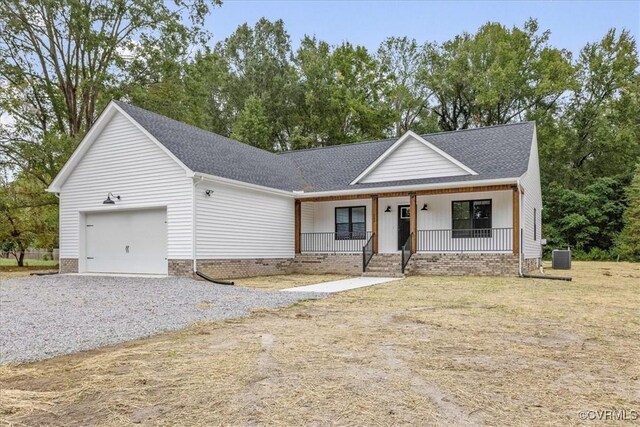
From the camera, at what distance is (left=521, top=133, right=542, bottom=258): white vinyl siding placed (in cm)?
1628

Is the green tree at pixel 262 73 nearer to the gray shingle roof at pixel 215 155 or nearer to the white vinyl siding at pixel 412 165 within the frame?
the gray shingle roof at pixel 215 155

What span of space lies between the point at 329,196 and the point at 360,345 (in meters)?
12.5

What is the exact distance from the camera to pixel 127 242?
50.3ft

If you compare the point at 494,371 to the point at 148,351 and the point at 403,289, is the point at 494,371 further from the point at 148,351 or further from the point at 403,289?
the point at 403,289

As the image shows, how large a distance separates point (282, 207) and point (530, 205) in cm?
986

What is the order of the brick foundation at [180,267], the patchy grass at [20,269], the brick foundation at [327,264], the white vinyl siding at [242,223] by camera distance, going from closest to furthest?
the brick foundation at [180,267], the white vinyl siding at [242,223], the patchy grass at [20,269], the brick foundation at [327,264]

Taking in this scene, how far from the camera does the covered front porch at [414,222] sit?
16188 millimetres

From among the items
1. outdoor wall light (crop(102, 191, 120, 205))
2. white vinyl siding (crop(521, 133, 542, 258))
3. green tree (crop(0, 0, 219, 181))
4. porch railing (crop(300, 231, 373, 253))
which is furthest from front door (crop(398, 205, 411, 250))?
green tree (crop(0, 0, 219, 181))

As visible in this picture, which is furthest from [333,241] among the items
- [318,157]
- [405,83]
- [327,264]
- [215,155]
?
[405,83]

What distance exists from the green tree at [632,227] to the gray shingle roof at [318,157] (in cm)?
1236

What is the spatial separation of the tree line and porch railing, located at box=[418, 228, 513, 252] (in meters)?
14.6

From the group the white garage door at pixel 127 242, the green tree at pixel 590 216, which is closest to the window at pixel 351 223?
the white garage door at pixel 127 242

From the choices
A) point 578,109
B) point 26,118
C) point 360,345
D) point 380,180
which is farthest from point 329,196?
point 578,109

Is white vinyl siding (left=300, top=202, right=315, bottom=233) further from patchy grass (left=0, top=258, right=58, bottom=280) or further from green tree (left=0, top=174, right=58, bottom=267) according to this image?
green tree (left=0, top=174, right=58, bottom=267)
